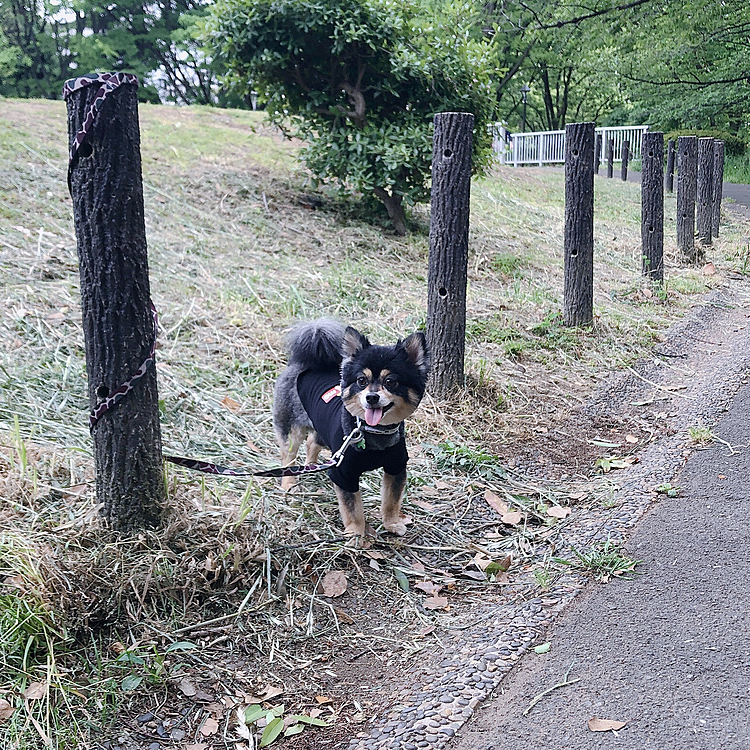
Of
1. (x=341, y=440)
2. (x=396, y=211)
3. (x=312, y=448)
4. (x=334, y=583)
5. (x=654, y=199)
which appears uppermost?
(x=654, y=199)

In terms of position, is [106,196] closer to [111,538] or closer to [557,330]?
[111,538]

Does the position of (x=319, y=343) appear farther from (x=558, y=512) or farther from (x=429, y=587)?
(x=558, y=512)

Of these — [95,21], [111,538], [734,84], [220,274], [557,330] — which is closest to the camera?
[111,538]

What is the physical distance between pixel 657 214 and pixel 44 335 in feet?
25.7

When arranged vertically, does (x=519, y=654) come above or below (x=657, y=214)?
below

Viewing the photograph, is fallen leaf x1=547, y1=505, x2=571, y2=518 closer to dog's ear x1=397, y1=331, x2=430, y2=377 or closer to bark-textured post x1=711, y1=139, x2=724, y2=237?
dog's ear x1=397, y1=331, x2=430, y2=377

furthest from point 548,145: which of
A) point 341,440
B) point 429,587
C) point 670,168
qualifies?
point 429,587

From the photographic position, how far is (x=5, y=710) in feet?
9.05

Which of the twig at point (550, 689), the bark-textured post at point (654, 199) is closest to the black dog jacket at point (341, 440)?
the twig at point (550, 689)

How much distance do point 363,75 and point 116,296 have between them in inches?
312

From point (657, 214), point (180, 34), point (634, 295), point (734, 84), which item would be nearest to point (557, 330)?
point (634, 295)

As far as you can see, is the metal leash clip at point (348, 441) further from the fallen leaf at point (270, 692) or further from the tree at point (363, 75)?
the tree at point (363, 75)

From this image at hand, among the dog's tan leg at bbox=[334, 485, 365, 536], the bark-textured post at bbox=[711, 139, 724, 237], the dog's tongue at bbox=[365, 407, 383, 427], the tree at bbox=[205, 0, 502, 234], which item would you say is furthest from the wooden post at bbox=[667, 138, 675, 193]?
the dog's tongue at bbox=[365, 407, 383, 427]

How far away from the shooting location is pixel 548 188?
18484 millimetres
